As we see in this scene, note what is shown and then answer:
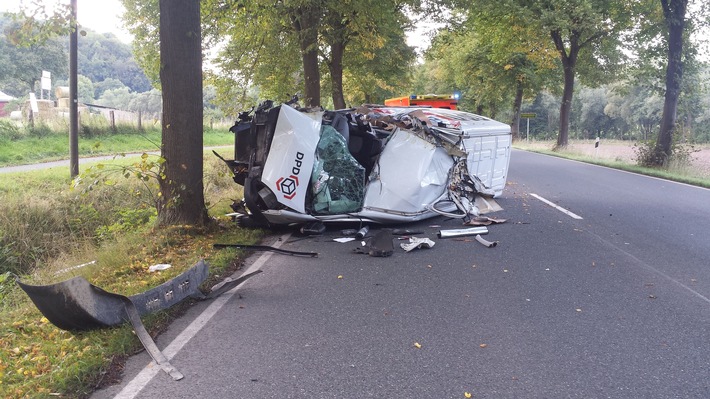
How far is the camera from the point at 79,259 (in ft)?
22.8

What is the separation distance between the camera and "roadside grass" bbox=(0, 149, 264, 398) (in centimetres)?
321

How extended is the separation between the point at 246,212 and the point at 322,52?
14876 millimetres

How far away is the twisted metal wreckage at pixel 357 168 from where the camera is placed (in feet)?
23.3

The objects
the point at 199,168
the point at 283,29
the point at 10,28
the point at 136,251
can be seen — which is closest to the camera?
the point at 136,251

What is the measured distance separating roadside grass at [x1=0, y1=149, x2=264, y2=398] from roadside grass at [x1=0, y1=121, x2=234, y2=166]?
3891 millimetres

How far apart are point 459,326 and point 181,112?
16.1ft

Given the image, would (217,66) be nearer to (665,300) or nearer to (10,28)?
(10,28)

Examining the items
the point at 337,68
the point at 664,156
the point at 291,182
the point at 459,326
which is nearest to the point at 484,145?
the point at 291,182

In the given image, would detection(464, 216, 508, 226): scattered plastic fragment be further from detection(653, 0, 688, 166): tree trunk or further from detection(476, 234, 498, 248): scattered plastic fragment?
detection(653, 0, 688, 166): tree trunk

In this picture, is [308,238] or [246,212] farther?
[246,212]

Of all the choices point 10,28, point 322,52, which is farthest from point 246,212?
point 322,52

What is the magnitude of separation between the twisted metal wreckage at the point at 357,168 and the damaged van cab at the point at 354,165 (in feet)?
0.05

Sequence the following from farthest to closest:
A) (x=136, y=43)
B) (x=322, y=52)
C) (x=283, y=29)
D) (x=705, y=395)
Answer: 1. (x=322, y=52)
2. (x=136, y=43)
3. (x=283, y=29)
4. (x=705, y=395)

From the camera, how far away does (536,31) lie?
84.6 feet
